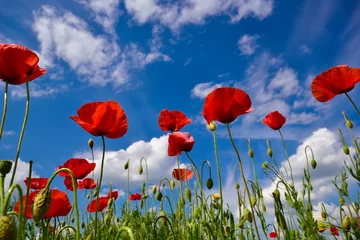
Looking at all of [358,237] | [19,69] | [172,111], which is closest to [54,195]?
[19,69]

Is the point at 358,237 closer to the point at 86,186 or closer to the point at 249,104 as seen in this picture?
the point at 249,104

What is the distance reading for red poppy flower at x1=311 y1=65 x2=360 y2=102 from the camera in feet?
10.6

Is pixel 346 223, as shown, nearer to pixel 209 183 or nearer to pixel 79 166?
pixel 209 183

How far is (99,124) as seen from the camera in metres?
2.11

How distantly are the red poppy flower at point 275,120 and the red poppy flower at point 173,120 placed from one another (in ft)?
3.76

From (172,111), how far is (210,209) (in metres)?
1.39

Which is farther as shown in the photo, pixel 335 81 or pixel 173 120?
pixel 173 120

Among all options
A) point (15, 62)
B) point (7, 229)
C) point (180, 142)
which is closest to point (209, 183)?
point (180, 142)

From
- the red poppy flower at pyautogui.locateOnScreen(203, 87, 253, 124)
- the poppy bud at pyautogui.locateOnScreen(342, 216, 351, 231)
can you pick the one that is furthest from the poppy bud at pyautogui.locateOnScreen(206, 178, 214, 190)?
the poppy bud at pyautogui.locateOnScreen(342, 216, 351, 231)

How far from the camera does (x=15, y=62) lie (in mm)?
1834

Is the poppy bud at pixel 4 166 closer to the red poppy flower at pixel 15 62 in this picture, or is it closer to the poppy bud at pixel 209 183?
the red poppy flower at pixel 15 62

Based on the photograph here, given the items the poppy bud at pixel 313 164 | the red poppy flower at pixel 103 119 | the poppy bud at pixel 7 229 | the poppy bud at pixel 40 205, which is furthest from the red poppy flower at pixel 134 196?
the poppy bud at pixel 7 229

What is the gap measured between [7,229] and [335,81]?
10.0 ft

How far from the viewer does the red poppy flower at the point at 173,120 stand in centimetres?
357
